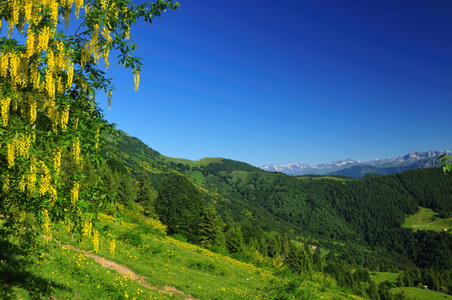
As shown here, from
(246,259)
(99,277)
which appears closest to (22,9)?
(99,277)

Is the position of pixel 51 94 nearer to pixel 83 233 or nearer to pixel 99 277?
pixel 83 233

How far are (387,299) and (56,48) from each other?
211m

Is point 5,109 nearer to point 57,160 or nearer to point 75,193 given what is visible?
point 57,160

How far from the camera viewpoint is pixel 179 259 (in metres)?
25.3

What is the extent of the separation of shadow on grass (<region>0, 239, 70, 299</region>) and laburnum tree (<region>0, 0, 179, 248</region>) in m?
5.09

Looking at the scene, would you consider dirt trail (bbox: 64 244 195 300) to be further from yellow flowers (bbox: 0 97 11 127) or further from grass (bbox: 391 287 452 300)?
grass (bbox: 391 287 452 300)

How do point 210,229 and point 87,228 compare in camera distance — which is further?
point 210,229

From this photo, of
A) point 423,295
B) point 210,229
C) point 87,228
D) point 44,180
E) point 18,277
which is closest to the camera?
point 44,180

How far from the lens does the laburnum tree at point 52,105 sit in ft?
20.5

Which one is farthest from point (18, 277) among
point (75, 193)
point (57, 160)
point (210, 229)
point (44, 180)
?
point (210, 229)

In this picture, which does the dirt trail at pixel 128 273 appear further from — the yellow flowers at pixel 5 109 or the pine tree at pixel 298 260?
the pine tree at pixel 298 260

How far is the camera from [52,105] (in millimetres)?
6555

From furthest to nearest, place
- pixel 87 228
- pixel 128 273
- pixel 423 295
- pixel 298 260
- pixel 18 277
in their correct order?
pixel 423 295
pixel 298 260
pixel 128 273
pixel 18 277
pixel 87 228

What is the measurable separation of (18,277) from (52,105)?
28.2 feet
